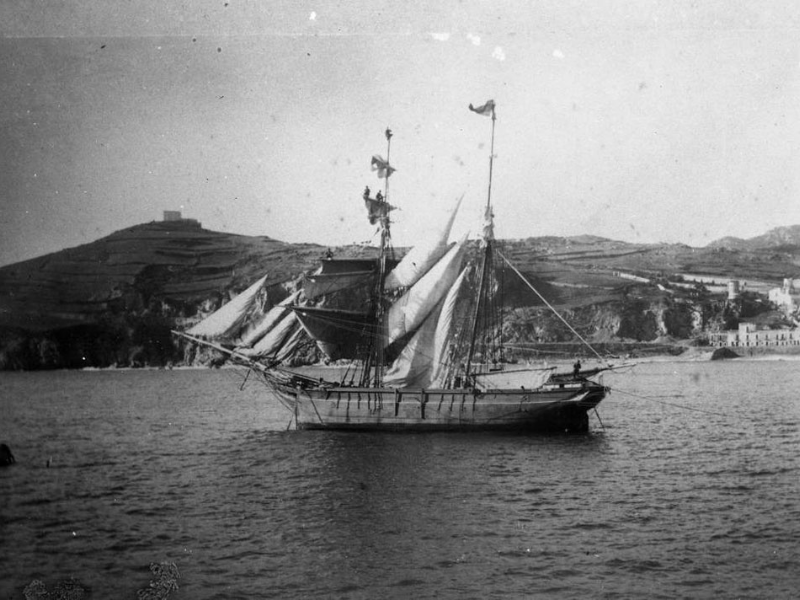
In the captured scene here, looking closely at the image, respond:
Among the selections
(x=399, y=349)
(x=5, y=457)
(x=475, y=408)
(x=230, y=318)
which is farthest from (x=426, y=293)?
(x=5, y=457)

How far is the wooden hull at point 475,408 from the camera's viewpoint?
124 ft

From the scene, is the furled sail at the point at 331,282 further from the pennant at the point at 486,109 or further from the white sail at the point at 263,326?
the pennant at the point at 486,109

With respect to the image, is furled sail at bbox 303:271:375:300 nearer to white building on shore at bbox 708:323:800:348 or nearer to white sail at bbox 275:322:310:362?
white sail at bbox 275:322:310:362

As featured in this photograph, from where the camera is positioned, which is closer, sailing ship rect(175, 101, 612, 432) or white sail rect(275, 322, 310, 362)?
sailing ship rect(175, 101, 612, 432)

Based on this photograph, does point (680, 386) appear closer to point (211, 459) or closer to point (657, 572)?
point (211, 459)

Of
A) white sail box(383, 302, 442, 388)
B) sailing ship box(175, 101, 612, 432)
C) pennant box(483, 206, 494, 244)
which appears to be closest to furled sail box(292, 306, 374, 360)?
sailing ship box(175, 101, 612, 432)

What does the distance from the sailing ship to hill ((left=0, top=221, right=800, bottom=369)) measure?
228 feet

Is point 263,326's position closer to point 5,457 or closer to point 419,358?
point 419,358

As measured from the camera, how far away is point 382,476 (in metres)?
27.3

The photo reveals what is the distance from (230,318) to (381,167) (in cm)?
1160

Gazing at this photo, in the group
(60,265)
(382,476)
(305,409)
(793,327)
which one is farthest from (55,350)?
(793,327)

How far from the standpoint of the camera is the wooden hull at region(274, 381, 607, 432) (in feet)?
124

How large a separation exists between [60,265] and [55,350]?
1066 inches

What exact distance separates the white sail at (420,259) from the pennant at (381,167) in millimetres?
4378
